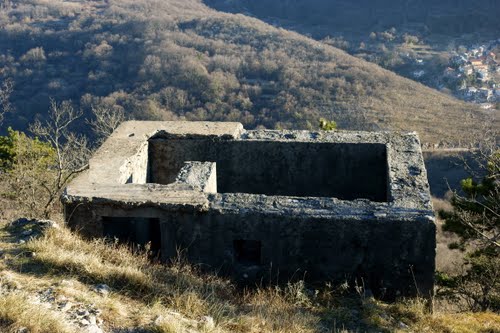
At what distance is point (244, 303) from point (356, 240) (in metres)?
1.38

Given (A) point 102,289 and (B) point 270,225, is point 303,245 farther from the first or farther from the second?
(A) point 102,289

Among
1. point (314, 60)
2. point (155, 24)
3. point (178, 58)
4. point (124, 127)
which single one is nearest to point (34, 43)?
point (155, 24)

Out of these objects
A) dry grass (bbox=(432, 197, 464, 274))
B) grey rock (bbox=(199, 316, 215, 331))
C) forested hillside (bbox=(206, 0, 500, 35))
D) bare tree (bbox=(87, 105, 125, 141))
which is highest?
forested hillside (bbox=(206, 0, 500, 35))

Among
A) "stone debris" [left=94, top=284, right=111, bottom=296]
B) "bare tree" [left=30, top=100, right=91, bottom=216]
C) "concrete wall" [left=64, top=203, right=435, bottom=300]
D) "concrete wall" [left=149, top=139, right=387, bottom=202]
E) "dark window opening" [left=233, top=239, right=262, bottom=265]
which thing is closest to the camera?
"stone debris" [left=94, top=284, right=111, bottom=296]

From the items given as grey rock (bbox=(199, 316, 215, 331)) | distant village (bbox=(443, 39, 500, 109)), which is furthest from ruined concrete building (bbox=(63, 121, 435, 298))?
distant village (bbox=(443, 39, 500, 109))

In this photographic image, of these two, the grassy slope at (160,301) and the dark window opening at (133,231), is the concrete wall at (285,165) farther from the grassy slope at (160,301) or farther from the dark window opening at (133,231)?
the grassy slope at (160,301)

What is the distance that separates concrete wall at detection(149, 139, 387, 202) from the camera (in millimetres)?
8188

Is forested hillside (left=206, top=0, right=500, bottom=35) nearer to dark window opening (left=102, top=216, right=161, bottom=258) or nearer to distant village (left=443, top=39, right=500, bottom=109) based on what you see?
distant village (left=443, top=39, right=500, bottom=109)

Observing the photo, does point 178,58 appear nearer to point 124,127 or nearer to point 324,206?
point 124,127

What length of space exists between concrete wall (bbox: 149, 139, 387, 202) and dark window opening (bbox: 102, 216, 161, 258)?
1.95 metres

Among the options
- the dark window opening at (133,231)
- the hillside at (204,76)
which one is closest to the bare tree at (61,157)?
the dark window opening at (133,231)

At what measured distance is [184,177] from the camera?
6.88m

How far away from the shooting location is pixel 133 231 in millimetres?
6676

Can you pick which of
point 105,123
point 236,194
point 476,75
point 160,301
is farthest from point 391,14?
point 160,301
